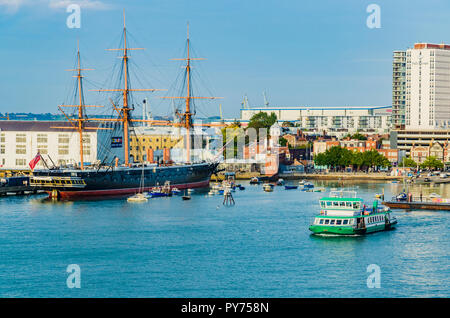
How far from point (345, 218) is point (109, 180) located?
21.8m

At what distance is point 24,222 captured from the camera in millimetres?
28969

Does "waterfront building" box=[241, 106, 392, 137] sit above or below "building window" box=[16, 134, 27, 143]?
above

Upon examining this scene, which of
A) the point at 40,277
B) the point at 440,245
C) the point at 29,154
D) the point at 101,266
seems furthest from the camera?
the point at 29,154

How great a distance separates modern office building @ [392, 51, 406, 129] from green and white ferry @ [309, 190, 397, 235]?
227 feet

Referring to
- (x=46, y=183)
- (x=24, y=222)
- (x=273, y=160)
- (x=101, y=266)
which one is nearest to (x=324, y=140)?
(x=273, y=160)

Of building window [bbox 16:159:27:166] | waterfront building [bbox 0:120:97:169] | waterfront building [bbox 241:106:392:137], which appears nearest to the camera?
waterfront building [bbox 0:120:97:169]

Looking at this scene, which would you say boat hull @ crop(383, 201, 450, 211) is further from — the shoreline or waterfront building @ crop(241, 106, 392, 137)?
waterfront building @ crop(241, 106, 392, 137)

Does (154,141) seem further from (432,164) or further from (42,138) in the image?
(432,164)

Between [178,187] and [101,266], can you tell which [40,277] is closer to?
[101,266]

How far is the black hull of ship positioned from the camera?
41719 millimetres

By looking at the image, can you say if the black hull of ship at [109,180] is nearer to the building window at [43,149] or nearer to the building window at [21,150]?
the building window at [43,149]

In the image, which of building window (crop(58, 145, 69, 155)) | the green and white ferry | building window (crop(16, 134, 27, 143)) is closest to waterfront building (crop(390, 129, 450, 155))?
building window (crop(58, 145, 69, 155))

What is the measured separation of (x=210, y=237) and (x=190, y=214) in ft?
24.1

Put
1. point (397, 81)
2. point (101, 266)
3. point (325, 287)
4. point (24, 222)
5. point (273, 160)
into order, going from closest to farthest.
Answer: point (325, 287)
point (101, 266)
point (24, 222)
point (273, 160)
point (397, 81)
